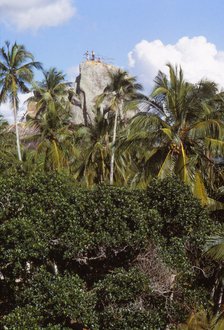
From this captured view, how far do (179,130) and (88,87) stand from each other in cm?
3999

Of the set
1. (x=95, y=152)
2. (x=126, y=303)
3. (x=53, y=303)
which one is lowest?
(x=126, y=303)

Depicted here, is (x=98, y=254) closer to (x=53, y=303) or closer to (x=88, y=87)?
(x=53, y=303)

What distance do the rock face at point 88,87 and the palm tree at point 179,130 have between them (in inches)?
1497

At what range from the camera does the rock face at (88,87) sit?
178 feet

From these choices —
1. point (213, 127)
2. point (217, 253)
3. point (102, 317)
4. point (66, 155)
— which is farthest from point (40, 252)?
point (66, 155)

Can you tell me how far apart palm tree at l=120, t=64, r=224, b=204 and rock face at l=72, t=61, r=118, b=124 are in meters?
38.0

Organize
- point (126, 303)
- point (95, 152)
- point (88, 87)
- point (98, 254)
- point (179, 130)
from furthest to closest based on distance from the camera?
point (88, 87) → point (95, 152) → point (179, 130) → point (98, 254) → point (126, 303)

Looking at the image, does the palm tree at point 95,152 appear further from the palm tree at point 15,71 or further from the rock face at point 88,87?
the rock face at point 88,87

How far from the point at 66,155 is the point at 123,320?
56.6ft

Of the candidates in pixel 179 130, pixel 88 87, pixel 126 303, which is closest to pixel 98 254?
pixel 126 303

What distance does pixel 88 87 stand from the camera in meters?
54.7

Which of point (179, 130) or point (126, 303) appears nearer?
point (126, 303)

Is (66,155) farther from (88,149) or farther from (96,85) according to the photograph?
(96,85)

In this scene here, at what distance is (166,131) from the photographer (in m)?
15.0
